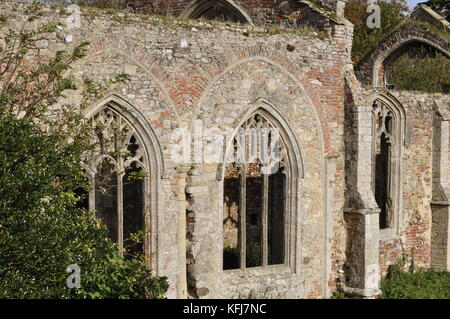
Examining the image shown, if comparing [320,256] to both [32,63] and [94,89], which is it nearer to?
[94,89]

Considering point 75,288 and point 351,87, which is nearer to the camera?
point 75,288

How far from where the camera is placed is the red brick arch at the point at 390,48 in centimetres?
1819

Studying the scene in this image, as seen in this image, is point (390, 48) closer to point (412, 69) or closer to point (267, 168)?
point (267, 168)

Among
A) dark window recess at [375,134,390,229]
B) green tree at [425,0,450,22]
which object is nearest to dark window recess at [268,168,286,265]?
dark window recess at [375,134,390,229]

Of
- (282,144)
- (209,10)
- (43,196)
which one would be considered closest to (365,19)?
(209,10)

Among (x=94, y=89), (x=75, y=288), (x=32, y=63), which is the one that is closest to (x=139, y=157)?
(x=94, y=89)

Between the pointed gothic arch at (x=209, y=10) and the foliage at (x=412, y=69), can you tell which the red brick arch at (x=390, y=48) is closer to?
the pointed gothic arch at (x=209, y=10)

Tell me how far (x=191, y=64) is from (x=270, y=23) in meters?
3.88

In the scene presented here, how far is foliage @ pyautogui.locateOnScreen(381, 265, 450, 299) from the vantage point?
1372 cm

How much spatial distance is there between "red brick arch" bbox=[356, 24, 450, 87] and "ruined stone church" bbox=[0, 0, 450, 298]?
289 centimetres

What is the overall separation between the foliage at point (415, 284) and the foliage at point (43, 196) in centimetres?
666

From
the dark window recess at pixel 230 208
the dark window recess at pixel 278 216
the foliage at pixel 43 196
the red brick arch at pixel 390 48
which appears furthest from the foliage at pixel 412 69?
the foliage at pixel 43 196

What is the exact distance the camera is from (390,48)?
1945 centimetres

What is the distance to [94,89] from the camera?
32.0ft
